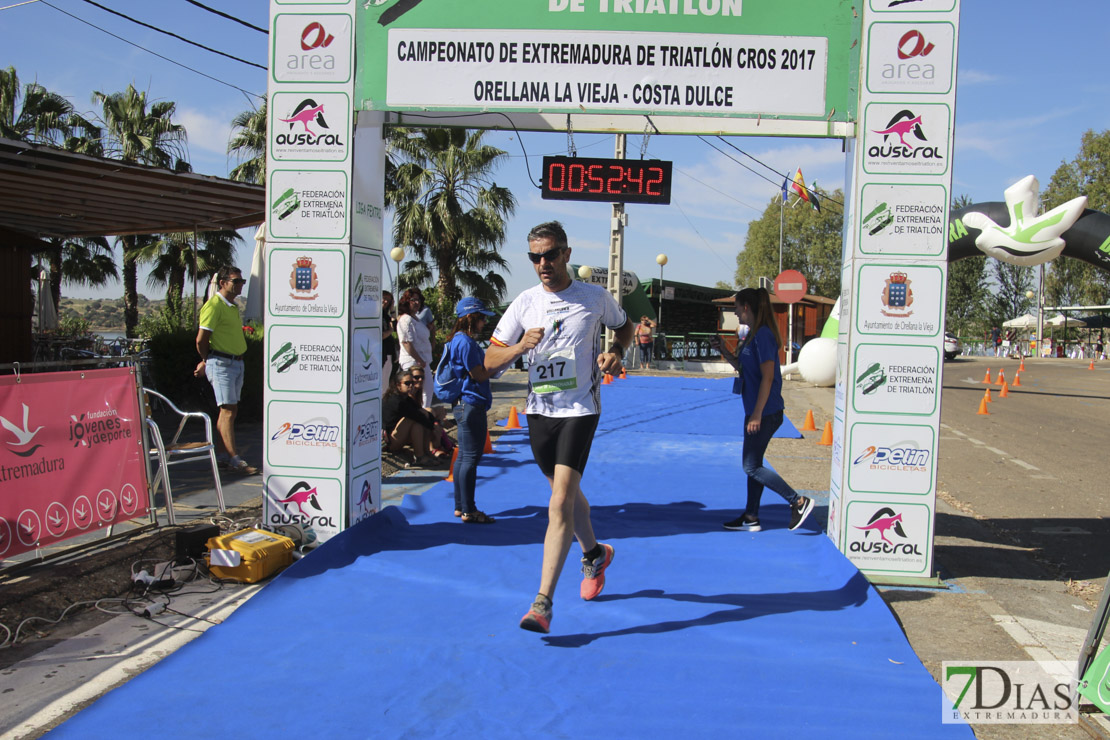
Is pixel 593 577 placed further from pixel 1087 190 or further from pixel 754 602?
pixel 1087 190

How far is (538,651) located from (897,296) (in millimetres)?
3182

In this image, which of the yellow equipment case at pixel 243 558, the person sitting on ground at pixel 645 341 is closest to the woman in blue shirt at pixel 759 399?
the yellow equipment case at pixel 243 558

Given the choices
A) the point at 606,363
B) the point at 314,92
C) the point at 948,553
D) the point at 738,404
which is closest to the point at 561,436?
the point at 606,363

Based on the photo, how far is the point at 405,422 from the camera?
8617 millimetres

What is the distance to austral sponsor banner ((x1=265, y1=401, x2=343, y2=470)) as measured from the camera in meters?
5.57

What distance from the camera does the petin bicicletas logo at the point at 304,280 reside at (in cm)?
553

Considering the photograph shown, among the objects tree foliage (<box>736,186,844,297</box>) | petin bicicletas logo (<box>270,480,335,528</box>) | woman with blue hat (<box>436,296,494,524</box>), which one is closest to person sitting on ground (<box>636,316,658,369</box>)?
woman with blue hat (<box>436,296,494,524</box>)

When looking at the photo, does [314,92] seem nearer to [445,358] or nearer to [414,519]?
[445,358]

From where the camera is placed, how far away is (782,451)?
34.3ft

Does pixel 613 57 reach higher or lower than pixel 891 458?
higher

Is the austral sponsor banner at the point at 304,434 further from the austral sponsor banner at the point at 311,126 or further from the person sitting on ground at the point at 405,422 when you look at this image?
the person sitting on ground at the point at 405,422

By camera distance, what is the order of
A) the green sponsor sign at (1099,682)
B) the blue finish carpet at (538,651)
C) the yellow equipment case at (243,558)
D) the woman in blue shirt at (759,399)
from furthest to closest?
the woman in blue shirt at (759,399)
the yellow equipment case at (243,558)
the blue finish carpet at (538,651)
the green sponsor sign at (1099,682)

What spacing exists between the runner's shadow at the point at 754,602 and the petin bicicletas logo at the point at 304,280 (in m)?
2.87

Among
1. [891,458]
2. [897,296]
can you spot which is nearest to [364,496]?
[891,458]
